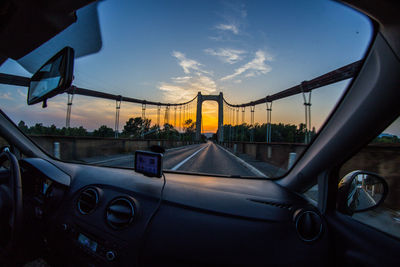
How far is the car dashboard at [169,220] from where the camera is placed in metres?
1.10

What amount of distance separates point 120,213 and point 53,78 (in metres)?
1.33

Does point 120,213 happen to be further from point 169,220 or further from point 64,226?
point 64,226

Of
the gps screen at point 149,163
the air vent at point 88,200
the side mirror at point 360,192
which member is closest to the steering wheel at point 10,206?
the air vent at point 88,200

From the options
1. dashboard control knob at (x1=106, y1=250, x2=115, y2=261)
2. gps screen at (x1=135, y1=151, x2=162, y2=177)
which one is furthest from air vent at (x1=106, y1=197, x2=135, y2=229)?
gps screen at (x1=135, y1=151, x2=162, y2=177)

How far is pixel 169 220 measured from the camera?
1.25 meters

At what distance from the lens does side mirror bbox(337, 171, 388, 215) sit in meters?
1.11

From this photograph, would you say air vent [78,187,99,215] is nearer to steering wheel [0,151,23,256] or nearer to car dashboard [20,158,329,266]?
car dashboard [20,158,329,266]

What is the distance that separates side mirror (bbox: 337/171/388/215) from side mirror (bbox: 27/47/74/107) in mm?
2183

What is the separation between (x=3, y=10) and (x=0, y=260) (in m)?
2.07

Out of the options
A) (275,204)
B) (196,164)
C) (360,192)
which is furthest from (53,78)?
(196,164)

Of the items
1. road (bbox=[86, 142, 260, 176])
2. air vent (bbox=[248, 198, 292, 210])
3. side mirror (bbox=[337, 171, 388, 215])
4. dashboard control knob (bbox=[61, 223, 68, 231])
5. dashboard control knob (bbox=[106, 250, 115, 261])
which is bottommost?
dashboard control knob (bbox=[106, 250, 115, 261])

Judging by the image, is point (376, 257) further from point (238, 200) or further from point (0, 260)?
point (0, 260)

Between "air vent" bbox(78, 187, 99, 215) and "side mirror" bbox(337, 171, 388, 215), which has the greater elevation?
"side mirror" bbox(337, 171, 388, 215)

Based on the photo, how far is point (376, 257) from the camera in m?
0.93
